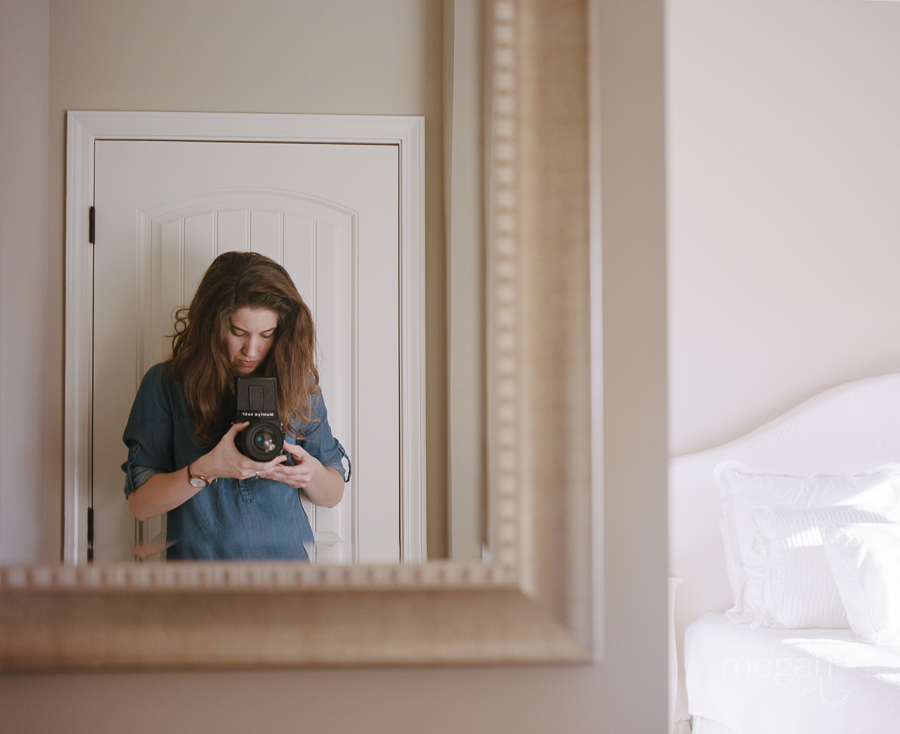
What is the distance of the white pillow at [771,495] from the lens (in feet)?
5.47

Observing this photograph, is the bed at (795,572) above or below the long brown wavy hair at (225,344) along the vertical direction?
below

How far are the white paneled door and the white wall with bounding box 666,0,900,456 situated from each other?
147cm

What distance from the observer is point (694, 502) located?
1.81 meters

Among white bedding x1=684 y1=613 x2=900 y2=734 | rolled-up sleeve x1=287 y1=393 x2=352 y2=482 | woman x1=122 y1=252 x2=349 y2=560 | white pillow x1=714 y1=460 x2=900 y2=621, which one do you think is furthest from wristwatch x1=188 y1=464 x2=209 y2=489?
white pillow x1=714 y1=460 x2=900 y2=621

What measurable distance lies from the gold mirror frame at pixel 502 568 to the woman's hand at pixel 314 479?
7cm

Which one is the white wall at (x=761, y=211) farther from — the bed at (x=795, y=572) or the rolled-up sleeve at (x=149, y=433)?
the rolled-up sleeve at (x=149, y=433)

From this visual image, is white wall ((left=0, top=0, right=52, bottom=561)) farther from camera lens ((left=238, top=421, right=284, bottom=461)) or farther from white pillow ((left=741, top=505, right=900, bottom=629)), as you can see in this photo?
white pillow ((left=741, top=505, right=900, bottom=629))

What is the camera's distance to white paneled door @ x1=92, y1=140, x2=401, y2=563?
63 cm

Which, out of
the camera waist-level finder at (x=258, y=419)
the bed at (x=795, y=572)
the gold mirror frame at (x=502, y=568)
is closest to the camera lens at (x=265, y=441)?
the camera waist-level finder at (x=258, y=419)

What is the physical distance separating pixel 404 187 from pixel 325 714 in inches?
22.6

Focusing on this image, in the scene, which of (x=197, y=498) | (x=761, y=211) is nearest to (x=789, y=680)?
(x=761, y=211)

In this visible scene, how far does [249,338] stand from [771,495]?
1.59 m

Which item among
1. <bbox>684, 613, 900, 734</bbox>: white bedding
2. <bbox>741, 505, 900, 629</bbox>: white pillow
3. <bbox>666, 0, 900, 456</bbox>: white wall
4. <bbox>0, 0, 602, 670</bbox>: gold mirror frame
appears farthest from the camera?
<bbox>666, 0, 900, 456</bbox>: white wall

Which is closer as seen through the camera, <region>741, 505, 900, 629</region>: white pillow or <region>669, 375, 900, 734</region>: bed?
<region>669, 375, 900, 734</region>: bed
